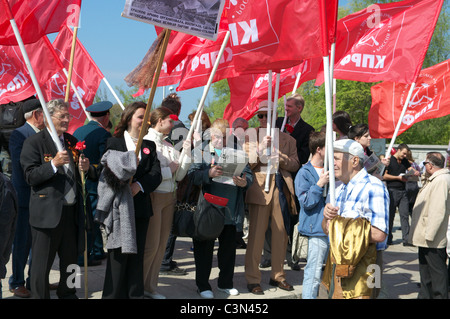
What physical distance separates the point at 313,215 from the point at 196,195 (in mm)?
1372

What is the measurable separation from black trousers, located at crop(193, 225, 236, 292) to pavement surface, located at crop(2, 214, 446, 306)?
15cm

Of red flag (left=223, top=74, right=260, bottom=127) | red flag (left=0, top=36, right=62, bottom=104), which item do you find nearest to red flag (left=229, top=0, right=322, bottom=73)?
red flag (left=223, top=74, right=260, bottom=127)

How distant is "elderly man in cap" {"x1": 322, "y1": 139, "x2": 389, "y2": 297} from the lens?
4.27 metres

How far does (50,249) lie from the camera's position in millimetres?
5273

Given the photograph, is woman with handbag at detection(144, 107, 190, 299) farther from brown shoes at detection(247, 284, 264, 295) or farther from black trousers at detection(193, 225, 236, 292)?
brown shoes at detection(247, 284, 264, 295)

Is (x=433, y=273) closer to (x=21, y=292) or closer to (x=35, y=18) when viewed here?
(x=21, y=292)

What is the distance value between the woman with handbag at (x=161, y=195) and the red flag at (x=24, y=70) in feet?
8.15

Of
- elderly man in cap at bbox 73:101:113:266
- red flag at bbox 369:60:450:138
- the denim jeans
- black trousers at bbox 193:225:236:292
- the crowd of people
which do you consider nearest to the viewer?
the crowd of people

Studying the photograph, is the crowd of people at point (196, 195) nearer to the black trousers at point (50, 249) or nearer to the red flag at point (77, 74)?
the black trousers at point (50, 249)

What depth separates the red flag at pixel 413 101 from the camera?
7844 mm

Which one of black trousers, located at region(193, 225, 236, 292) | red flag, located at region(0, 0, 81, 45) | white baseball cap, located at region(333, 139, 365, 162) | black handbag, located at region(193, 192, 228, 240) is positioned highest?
red flag, located at region(0, 0, 81, 45)

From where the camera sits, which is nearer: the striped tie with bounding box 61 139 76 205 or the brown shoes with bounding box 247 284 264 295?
the striped tie with bounding box 61 139 76 205

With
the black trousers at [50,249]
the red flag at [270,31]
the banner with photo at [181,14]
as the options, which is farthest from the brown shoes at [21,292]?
the red flag at [270,31]
